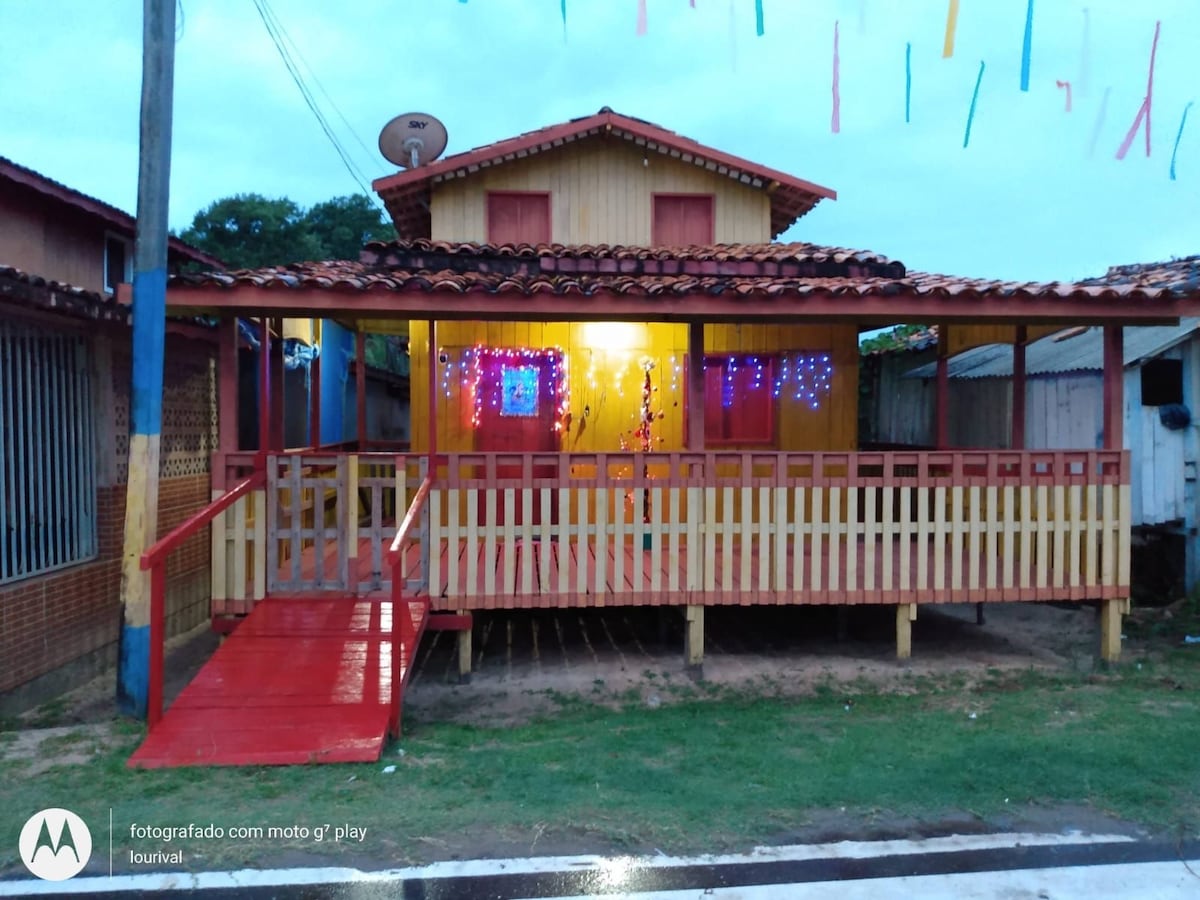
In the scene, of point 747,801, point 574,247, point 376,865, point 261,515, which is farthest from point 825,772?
point 574,247

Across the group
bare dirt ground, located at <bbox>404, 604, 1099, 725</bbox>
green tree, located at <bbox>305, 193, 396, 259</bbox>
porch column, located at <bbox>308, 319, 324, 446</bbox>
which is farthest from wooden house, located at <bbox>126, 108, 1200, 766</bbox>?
green tree, located at <bbox>305, 193, 396, 259</bbox>

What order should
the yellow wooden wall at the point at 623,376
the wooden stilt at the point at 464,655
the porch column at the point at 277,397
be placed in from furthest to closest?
the yellow wooden wall at the point at 623,376 → the porch column at the point at 277,397 → the wooden stilt at the point at 464,655

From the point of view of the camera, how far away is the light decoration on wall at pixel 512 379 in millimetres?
9844

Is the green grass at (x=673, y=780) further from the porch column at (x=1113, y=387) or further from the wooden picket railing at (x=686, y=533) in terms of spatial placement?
the porch column at (x=1113, y=387)

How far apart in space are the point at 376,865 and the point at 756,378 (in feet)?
25.0

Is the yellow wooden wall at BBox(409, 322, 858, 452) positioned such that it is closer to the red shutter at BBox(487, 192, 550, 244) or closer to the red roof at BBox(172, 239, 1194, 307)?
the red roof at BBox(172, 239, 1194, 307)

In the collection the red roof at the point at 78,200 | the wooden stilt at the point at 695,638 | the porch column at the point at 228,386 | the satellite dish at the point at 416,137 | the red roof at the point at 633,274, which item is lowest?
the wooden stilt at the point at 695,638

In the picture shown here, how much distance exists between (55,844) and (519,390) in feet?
22.1

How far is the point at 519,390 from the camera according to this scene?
999 cm

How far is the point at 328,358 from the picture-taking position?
1387 cm

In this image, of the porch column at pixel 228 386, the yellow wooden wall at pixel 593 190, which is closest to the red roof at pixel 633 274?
the porch column at pixel 228 386

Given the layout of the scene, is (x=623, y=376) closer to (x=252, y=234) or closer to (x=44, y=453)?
(x=44, y=453)

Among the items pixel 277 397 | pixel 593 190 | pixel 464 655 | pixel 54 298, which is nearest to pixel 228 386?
pixel 54 298

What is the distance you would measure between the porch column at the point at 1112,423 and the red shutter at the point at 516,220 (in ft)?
20.6
